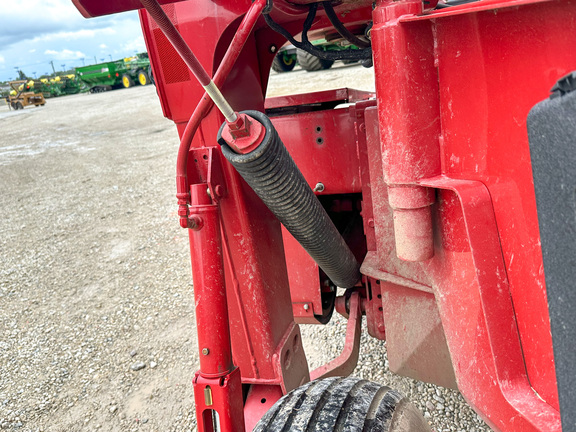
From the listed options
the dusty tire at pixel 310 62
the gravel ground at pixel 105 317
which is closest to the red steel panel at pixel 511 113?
the gravel ground at pixel 105 317

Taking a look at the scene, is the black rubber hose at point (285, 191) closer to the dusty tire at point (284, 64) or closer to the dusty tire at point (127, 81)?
the dusty tire at point (284, 64)

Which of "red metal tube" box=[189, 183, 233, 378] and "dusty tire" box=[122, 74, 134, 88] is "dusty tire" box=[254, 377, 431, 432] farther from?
"dusty tire" box=[122, 74, 134, 88]

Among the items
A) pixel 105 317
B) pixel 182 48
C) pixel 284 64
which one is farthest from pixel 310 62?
pixel 182 48

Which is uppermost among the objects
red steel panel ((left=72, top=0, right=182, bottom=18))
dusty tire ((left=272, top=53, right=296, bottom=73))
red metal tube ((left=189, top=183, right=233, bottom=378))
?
dusty tire ((left=272, top=53, right=296, bottom=73))

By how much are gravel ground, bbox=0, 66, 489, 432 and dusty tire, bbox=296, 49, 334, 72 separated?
6.19 meters

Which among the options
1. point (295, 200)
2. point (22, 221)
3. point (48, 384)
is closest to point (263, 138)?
point (295, 200)

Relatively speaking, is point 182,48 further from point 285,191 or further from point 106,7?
point 285,191

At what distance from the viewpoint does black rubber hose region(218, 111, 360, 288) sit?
115 cm

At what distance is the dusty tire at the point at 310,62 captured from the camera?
41.6 ft

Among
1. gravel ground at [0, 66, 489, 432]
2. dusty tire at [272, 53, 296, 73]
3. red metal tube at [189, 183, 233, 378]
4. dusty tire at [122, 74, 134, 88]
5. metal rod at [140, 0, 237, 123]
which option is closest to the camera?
metal rod at [140, 0, 237, 123]

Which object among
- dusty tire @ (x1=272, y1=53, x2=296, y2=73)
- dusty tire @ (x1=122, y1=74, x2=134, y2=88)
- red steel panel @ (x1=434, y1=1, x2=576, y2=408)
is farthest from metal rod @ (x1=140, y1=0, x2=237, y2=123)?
dusty tire @ (x1=122, y1=74, x2=134, y2=88)

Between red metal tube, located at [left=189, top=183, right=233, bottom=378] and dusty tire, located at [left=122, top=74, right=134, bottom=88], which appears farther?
dusty tire, located at [left=122, top=74, right=134, bottom=88]

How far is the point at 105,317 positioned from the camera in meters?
3.71

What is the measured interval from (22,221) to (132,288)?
3.20 metres
